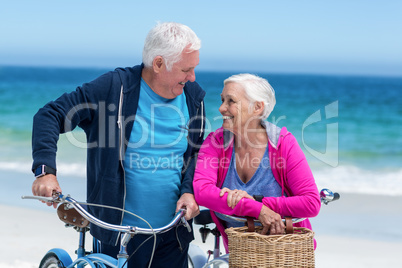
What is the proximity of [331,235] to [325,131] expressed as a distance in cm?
943

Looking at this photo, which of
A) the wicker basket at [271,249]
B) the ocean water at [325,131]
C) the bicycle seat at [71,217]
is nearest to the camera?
the wicker basket at [271,249]

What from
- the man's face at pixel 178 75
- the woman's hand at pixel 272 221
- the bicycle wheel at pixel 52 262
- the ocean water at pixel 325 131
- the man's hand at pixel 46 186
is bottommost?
the bicycle wheel at pixel 52 262

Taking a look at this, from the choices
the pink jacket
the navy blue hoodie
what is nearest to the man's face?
the navy blue hoodie

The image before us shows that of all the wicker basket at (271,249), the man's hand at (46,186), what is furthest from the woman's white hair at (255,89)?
the man's hand at (46,186)

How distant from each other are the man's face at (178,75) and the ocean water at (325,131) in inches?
18.3

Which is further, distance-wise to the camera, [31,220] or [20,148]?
[20,148]

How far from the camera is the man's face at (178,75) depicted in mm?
2848

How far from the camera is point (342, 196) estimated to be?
8164 millimetres

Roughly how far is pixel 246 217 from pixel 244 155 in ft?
0.92

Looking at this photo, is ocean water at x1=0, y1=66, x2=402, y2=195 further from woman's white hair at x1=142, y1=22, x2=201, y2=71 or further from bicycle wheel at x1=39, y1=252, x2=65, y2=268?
bicycle wheel at x1=39, y1=252, x2=65, y2=268

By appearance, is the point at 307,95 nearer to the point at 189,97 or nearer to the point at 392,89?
the point at 392,89

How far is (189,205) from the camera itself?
2.78m

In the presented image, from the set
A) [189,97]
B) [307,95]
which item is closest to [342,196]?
[189,97]

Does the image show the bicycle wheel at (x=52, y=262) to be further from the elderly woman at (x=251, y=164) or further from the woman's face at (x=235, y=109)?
the woman's face at (x=235, y=109)
